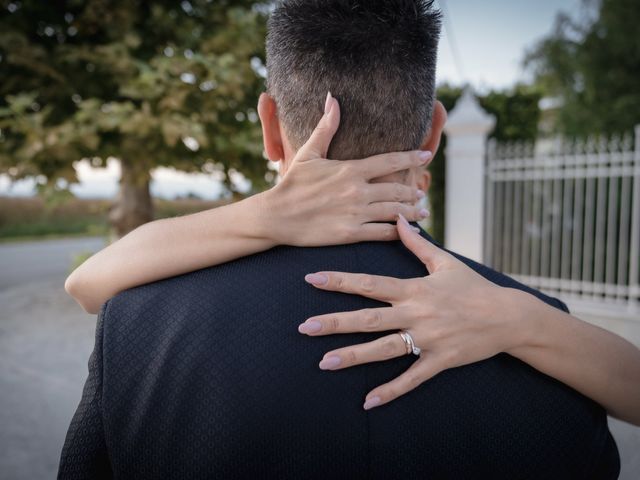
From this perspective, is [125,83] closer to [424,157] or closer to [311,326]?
[424,157]

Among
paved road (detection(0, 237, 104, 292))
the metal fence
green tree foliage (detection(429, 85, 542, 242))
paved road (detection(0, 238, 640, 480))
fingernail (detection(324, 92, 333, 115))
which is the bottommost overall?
paved road (detection(0, 237, 104, 292))

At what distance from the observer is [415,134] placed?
107cm

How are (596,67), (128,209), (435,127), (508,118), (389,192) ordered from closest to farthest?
1. (389,192)
2. (435,127)
3. (128,209)
4. (508,118)
5. (596,67)

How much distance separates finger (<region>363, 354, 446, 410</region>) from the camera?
2.82 feet

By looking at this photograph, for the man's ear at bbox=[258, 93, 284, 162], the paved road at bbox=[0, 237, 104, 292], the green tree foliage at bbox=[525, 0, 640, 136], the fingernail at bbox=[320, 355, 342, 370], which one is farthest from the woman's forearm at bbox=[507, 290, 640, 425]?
the paved road at bbox=[0, 237, 104, 292]

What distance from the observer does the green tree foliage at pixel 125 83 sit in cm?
557

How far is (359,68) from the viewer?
0.99 meters

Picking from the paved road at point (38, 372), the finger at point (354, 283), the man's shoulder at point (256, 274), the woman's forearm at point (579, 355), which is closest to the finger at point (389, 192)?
the man's shoulder at point (256, 274)

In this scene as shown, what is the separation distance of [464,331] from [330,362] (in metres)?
0.29

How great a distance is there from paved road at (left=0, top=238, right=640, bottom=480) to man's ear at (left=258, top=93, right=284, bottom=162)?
310 centimetres

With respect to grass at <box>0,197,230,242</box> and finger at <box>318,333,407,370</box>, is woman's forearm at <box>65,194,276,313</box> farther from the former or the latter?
grass at <box>0,197,230,242</box>

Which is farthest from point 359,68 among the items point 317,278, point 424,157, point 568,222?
point 568,222

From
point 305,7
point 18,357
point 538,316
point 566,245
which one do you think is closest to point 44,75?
point 18,357

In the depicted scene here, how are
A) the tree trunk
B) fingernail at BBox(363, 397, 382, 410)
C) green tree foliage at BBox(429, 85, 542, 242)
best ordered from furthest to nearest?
1. green tree foliage at BBox(429, 85, 542, 242)
2. the tree trunk
3. fingernail at BBox(363, 397, 382, 410)
